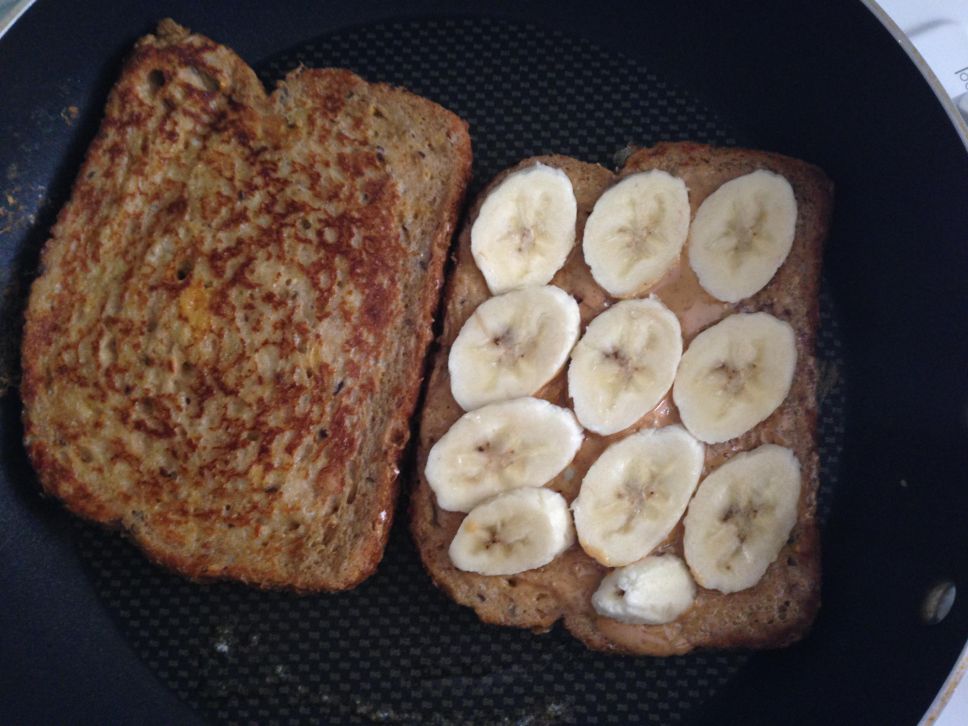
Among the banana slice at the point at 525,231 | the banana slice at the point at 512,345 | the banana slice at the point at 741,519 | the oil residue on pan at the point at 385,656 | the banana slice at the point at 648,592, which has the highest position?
the banana slice at the point at 525,231

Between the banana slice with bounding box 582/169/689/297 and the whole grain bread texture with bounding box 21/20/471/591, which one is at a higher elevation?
the banana slice with bounding box 582/169/689/297

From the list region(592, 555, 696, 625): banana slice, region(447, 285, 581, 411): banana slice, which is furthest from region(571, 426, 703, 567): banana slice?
region(447, 285, 581, 411): banana slice

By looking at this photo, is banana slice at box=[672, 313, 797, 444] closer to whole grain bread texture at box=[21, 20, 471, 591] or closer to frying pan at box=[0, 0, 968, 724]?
frying pan at box=[0, 0, 968, 724]

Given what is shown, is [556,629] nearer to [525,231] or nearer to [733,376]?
[733,376]

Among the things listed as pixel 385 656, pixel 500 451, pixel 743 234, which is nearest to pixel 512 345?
pixel 500 451

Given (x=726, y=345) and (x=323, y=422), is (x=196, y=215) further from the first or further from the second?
(x=726, y=345)

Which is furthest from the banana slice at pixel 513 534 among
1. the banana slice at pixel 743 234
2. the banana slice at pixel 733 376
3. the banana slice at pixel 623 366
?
the banana slice at pixel 743 234

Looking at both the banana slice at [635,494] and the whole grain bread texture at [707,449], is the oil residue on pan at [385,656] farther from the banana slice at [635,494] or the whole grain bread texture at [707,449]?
the banana slice at [635,494]
